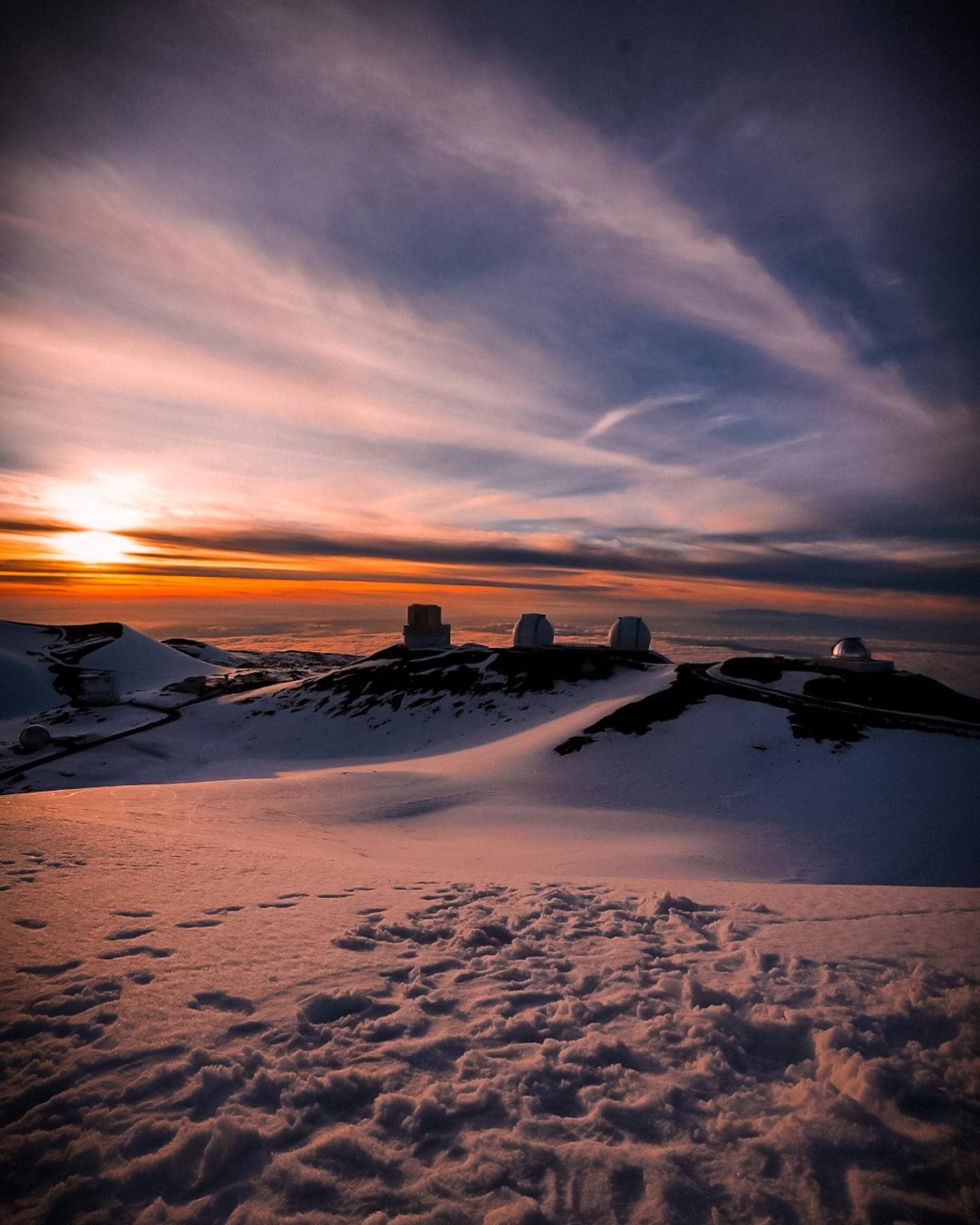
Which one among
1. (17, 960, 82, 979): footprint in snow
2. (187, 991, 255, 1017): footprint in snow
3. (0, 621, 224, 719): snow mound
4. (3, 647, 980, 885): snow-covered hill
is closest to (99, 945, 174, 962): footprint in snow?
(17, 960, 82, 979): footprint in snow

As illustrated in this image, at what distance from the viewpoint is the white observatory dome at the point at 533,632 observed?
58.2 m

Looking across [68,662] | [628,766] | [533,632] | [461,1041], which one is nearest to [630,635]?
[533,632]

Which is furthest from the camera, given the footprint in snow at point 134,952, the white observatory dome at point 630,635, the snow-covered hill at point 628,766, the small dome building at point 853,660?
the white observatory dome at point 630,635

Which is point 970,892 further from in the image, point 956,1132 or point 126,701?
point 126,701

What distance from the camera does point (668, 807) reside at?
2353 cm

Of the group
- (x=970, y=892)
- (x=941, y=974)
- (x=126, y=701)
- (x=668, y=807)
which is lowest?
(x=126, y=701)

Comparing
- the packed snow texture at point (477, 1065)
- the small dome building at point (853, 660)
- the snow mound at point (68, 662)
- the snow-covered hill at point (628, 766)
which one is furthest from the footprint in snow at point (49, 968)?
the snow mound at point (68, 662)

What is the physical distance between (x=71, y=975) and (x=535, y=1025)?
15.1 feet

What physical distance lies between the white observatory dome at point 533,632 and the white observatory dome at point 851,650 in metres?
25.6

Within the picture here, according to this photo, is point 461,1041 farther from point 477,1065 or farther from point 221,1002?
point 221,1002

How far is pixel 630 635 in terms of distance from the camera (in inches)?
2128

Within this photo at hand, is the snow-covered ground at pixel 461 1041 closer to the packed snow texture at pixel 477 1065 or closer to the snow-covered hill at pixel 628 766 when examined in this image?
the packed snow texture at pixel 477 1065

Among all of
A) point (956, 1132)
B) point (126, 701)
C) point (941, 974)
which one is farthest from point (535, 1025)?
point (126, 701)

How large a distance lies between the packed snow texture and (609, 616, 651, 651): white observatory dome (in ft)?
154
